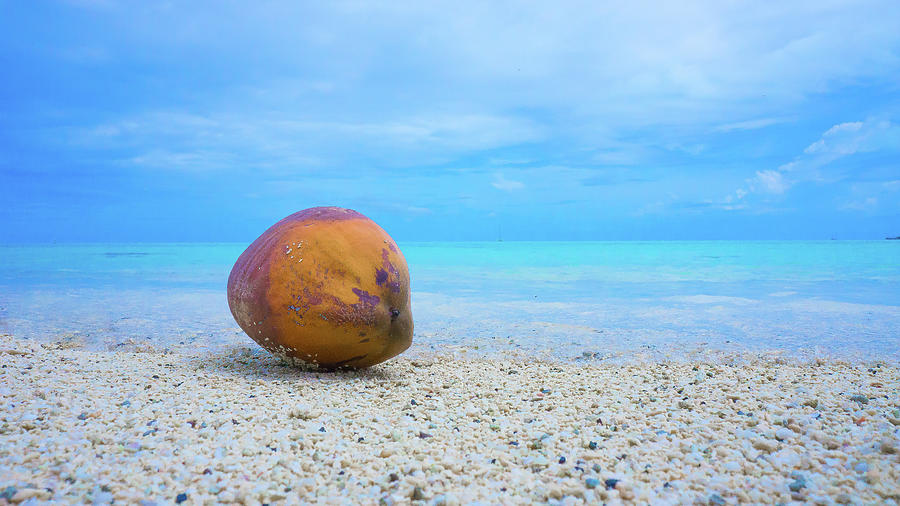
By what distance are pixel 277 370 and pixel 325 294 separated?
101cm

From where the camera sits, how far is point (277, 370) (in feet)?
15.0

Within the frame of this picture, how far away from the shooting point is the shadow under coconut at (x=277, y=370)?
14.3 feet

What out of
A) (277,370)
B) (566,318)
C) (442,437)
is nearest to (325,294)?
(277,370)

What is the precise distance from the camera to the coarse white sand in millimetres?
2307

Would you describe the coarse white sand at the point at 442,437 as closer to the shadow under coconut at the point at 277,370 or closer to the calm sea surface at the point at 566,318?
the shadow under coconut at the point at 277,370

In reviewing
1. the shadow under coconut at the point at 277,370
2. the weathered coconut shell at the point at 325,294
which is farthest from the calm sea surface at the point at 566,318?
the weathered coconut shell at the point at 325,294

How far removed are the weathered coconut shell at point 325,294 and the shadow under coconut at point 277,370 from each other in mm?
135

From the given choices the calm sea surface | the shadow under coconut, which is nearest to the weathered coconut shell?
the shadow under coconut

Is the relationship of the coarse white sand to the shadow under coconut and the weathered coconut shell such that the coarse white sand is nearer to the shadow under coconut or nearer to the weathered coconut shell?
the shadow under coconut

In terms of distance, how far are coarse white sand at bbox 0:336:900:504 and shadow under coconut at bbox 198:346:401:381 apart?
0.05 m

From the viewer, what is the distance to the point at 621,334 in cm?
724

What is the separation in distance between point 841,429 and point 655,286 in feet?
37.4

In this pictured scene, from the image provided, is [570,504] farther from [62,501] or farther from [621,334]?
[621,334]

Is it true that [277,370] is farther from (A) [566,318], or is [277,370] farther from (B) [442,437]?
(A) [566,318]
